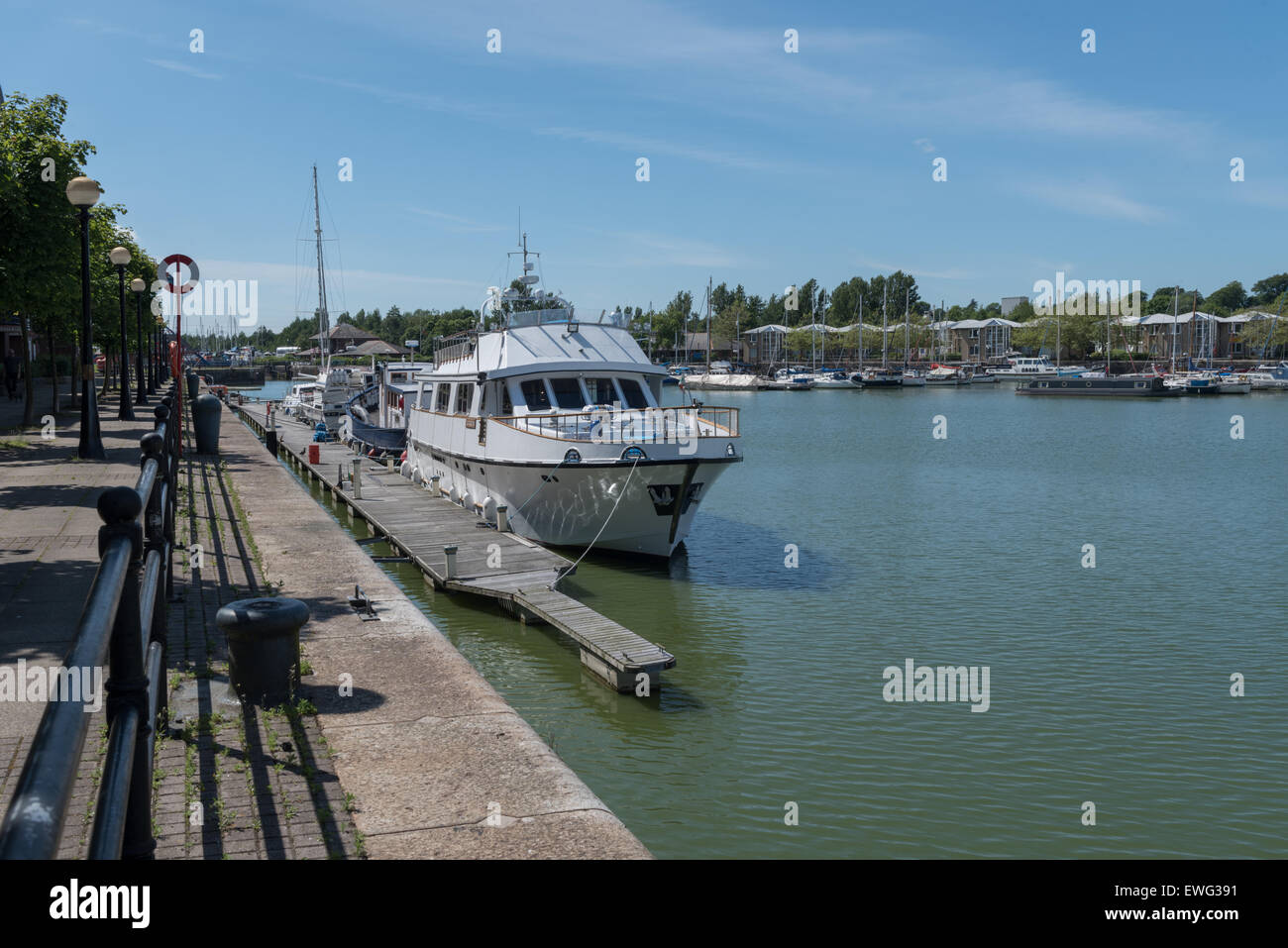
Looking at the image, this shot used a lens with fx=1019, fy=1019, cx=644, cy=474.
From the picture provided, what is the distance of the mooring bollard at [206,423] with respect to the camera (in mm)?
27814

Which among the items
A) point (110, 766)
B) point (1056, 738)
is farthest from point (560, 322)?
point (110, 766)

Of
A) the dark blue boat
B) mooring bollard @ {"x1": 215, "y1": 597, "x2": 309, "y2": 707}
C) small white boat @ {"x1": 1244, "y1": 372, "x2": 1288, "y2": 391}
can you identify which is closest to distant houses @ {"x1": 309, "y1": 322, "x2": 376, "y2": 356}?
small white boat @ {"x1": 1244, "y1": 372, "x2": 1288, "y2": 391}

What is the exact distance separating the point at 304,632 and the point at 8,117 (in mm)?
18220

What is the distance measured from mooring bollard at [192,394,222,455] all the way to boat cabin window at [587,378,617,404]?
12665mm

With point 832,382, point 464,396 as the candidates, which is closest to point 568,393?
point 464,396

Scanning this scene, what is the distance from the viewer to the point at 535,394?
68.3 feet

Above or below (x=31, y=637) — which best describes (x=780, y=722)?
below

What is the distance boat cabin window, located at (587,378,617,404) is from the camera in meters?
21.0

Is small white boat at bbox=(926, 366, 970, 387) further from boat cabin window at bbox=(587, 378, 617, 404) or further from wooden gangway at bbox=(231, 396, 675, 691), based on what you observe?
boat cabin window at bbox=(587, 378, 617, 404)

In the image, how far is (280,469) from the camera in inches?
1046

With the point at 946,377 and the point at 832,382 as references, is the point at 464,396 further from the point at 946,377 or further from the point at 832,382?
the point at 946,377

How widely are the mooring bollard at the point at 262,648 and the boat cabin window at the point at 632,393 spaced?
45.0 feet
